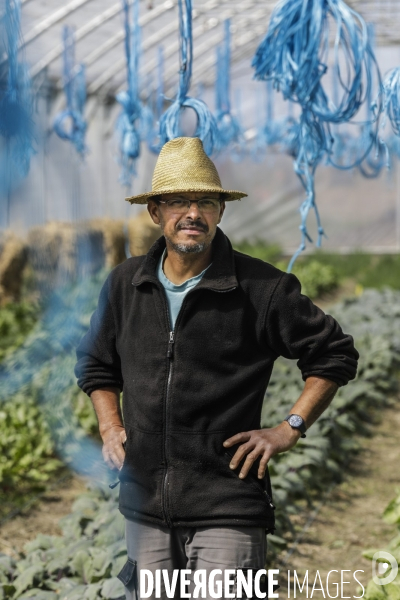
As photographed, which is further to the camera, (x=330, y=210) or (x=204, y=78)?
(x=330, y=210)

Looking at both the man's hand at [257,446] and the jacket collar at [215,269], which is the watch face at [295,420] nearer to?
the man's hand at [257,446]

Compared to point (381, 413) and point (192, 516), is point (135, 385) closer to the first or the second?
point (192, 516)

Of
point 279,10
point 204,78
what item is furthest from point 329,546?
point 204,78

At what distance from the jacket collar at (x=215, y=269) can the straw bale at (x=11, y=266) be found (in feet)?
20.6

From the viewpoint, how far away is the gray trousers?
81.4 inches

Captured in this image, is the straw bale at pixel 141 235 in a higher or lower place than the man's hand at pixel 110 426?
higher

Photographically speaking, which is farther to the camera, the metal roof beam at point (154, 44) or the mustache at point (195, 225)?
the metal roof beam at point (154, 44)

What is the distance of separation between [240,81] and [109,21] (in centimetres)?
667

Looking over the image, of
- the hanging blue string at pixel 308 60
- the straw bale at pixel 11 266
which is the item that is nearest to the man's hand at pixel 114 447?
the hanging blue string at pixel 308 60

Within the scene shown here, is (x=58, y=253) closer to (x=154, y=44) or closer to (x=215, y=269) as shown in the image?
(x=154, y=44)

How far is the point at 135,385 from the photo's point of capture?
7.20 feet

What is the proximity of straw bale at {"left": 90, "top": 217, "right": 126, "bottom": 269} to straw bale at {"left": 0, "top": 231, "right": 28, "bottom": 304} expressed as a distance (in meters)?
1.01

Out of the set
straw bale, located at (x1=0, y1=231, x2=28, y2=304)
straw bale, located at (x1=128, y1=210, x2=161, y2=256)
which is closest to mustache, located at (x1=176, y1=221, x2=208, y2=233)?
straw bale, located at (x1=0, y1=231, x2=28, y2=304)

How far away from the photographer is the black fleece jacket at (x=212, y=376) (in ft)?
6.87
